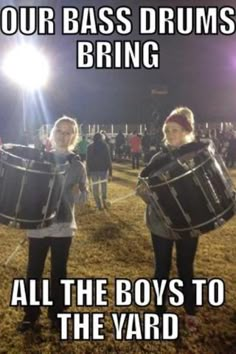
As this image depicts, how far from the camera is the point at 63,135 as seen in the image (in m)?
4.59

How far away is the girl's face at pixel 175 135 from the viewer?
4359 mm

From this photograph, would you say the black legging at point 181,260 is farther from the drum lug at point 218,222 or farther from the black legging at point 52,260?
the black legging at point 52,260

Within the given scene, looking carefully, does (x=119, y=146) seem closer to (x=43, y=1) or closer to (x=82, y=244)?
→ (x=43, y=1)

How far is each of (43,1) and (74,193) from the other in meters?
10.7

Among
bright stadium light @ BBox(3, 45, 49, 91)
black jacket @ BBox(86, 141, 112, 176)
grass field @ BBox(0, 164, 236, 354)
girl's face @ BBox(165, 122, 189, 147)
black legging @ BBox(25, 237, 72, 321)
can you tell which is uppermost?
bright stadium light @ BBox(3, 45, 49, 91)

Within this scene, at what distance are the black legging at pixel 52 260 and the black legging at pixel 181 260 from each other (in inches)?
33.9

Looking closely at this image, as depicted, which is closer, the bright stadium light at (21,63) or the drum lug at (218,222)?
the drum lug at (218,222)

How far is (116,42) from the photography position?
361 inches

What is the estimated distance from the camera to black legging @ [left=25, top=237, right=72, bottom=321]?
14.7ft

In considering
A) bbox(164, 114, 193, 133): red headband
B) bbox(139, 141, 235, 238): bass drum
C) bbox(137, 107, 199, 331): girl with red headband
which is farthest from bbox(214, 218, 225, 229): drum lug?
bbox(164, 114, 193, 133): red headband

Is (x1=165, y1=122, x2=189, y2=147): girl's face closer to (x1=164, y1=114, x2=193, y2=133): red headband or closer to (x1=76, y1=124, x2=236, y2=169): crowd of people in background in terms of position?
(x1=164, y1=114, x2=193, y2=133): red headband

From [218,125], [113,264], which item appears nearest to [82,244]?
[113,264]

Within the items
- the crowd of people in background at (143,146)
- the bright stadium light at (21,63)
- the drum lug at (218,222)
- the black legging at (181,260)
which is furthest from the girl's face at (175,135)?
the crowd of people in background at (143,146)

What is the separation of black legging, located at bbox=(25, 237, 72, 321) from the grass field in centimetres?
30
